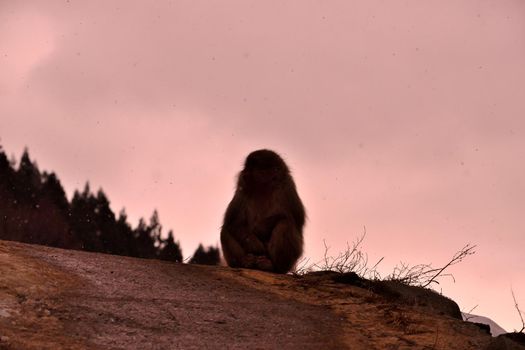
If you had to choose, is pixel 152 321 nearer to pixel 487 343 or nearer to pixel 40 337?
pixel 40 337

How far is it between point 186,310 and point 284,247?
2569 mm

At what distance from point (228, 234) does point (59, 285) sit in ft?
9.67

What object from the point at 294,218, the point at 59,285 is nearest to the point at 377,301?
the point at 294,218

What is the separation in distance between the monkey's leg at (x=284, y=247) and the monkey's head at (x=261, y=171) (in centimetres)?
54

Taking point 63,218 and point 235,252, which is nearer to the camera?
point 235,252

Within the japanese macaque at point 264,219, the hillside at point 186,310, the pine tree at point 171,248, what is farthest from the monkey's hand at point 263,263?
the pine tree at point 171,248

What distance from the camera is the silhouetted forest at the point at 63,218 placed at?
114ft

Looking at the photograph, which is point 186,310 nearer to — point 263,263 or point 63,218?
point 263,263

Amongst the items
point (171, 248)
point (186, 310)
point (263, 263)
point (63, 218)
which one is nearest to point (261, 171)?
point (263, 263)

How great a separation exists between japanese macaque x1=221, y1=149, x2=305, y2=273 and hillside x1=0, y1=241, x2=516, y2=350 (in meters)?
0.67

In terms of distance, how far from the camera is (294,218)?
8633 mm

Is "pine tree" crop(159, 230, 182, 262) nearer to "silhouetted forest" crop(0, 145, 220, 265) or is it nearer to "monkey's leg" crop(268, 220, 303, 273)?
"silhouetted forest" crop(0, 145, 220, 265)

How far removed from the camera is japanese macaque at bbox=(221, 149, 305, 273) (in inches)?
329

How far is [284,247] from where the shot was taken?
832 cm
